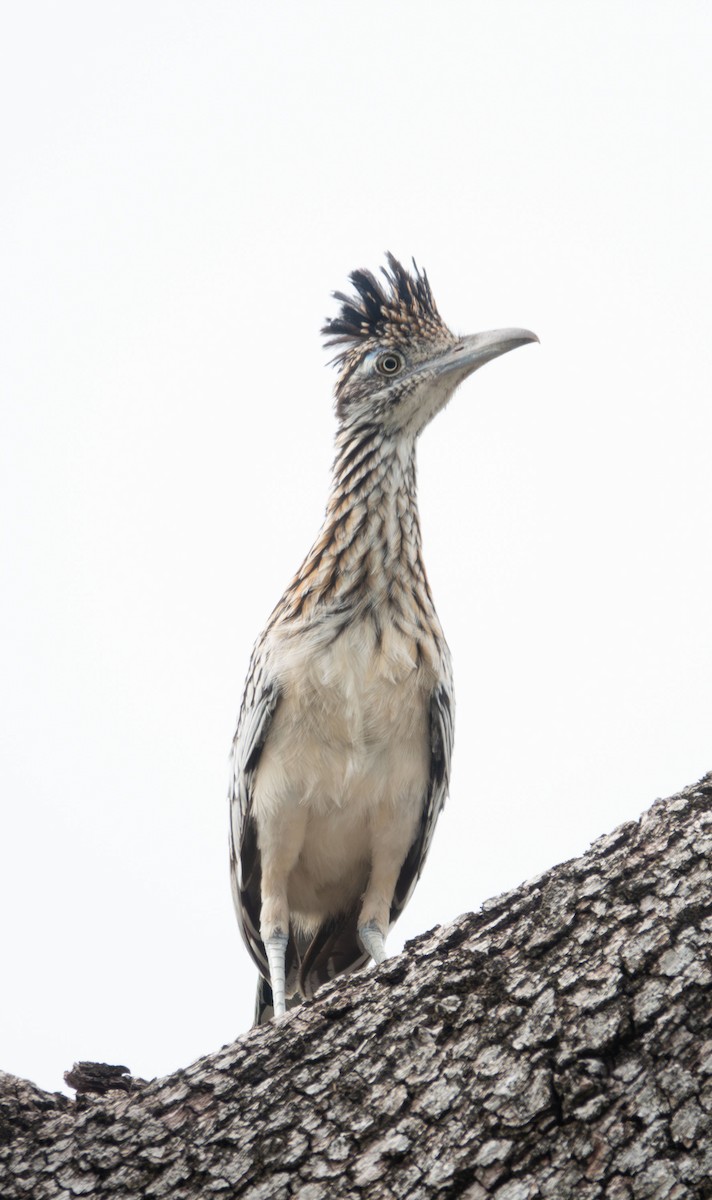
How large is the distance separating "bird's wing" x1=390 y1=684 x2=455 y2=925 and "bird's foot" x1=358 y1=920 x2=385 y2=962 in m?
0.39

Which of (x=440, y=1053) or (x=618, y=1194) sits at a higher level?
(x=440, y=1053)

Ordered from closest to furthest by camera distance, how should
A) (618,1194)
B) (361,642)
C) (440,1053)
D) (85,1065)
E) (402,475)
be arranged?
1. (618,1194)
2. (440,1053)
3. (85,1065)
4. (361,642)
5. (402,475)

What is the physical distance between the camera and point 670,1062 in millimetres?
2936

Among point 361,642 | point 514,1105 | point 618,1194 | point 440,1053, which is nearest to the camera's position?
point 618,1194

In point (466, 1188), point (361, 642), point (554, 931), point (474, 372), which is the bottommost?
point (466, 1188)

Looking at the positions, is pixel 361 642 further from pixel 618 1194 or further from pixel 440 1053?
pixel 618 1194

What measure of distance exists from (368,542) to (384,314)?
1.74 meters

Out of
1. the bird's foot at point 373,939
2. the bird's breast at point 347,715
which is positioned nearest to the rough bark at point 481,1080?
the bird's breast at point 347,715

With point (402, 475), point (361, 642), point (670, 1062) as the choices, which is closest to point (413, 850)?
point (361, 642)

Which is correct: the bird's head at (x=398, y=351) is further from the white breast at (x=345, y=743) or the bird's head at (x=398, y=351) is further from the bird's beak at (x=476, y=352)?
the white breast at (x=345, y=743)

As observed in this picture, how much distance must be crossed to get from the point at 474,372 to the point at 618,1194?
543 centimetres

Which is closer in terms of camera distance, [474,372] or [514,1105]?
[514,1105]

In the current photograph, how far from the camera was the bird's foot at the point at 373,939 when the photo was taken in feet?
21.6

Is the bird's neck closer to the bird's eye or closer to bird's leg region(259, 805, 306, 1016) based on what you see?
the bird's eye
